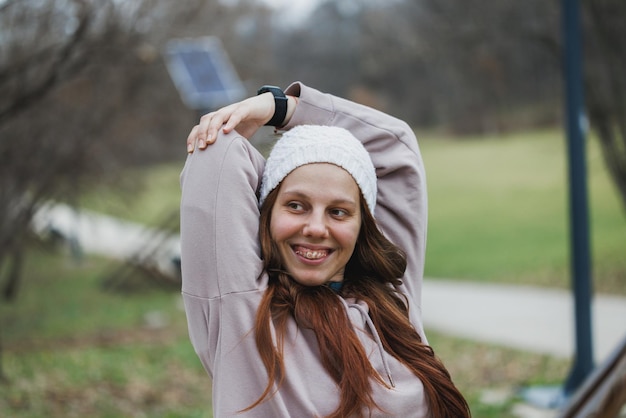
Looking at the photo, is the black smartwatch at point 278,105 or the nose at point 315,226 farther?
the black smartwatch at point 278,105

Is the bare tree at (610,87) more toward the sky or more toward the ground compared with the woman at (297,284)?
more toward the sky

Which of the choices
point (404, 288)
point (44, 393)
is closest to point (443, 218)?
point (44, 393)

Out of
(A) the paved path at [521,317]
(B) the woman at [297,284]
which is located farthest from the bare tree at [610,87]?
(B) the woman at [297,284]

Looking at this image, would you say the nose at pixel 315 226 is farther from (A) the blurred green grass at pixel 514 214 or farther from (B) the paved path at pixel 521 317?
(A) the blurred green grass at pixel 514 214

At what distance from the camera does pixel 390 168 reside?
2.26 meters

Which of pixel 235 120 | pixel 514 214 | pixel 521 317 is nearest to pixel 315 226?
pixel 235 120

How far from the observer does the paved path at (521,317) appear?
7816mm

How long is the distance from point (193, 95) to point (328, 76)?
2864cm

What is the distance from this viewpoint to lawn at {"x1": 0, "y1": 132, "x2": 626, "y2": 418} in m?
6.66

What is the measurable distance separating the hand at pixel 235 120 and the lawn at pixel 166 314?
13.0 feet

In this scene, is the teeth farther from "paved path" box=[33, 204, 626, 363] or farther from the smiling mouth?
"paved path" box=[33, 204, 626, 363]

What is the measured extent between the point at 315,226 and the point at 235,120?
1.13ft

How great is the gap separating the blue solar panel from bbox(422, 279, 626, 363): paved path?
3.89m

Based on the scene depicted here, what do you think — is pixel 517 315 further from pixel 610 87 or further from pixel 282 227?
pixel 282 227
